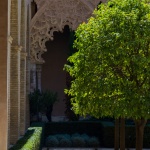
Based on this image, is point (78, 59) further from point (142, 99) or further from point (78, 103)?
point (142, 99)

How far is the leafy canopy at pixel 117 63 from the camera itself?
409 inches

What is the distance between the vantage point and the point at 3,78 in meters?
9.55

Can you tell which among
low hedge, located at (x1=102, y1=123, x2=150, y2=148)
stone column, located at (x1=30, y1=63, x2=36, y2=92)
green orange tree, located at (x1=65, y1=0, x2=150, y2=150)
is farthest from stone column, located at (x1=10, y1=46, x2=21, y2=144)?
→ stone column, located at (x1=30, y1=63, x2=36, y2=92)

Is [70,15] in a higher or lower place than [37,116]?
higher

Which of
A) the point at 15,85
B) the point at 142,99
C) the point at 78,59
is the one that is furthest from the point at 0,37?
the point at 15,85

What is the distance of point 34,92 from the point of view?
22.1 metres

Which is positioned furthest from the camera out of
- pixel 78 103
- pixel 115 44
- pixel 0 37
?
pixel 78 103

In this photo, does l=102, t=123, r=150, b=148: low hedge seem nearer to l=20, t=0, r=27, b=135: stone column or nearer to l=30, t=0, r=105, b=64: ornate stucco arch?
l=20, t=0, r=27, b=135: stone column

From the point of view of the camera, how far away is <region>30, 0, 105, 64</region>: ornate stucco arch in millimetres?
22531

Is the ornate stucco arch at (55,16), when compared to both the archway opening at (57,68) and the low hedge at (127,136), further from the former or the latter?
the low hedge at (127,136)

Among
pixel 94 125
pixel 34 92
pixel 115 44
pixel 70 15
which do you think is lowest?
pixel 94 125

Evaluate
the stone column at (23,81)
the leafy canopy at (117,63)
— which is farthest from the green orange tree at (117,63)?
the stone column at (23,81)

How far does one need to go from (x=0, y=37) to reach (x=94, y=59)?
219 cm

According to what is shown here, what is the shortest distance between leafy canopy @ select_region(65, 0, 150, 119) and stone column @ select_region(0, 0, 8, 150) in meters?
2.04
